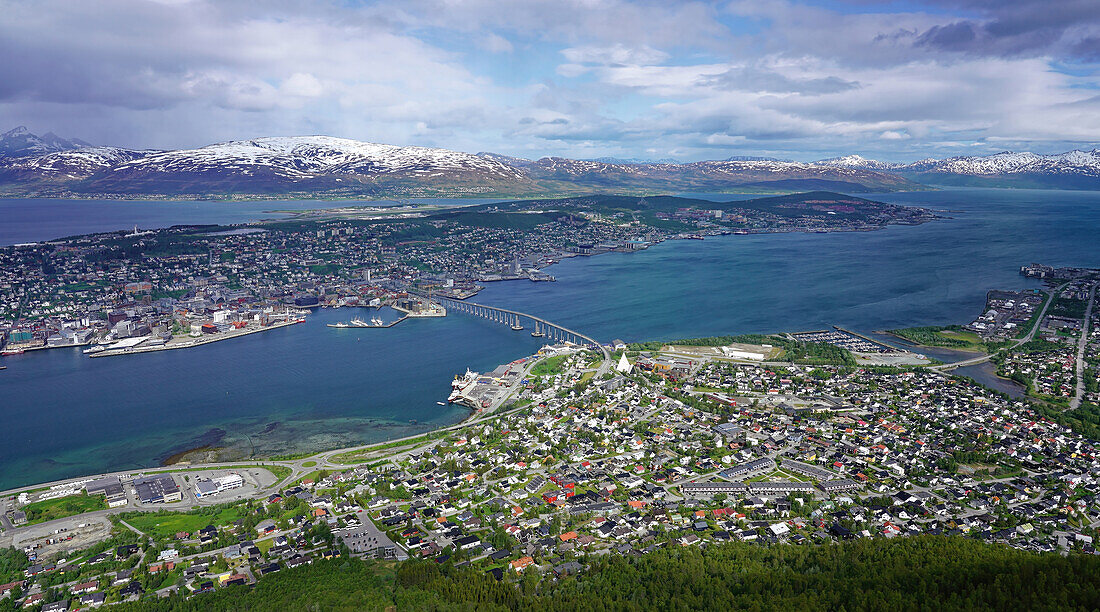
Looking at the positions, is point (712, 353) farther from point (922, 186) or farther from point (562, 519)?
point (922, 186)

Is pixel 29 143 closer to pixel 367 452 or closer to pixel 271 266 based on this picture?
pixel 271 266

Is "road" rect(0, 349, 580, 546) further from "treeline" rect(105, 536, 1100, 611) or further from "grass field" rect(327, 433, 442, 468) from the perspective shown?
"treeline" rect(105, 536, 1100, 611)

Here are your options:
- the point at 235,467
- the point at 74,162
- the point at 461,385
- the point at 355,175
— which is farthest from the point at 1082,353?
the point at 74,162

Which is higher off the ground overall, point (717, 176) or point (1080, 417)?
point (717, 176)

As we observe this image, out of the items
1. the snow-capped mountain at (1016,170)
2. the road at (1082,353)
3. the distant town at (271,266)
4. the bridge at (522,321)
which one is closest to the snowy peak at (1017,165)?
the snow-capped mountain at (1016,170)

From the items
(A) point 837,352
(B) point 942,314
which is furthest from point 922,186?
(A) point 837,352

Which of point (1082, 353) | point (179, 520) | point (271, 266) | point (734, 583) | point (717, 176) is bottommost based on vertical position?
point (179, 520)

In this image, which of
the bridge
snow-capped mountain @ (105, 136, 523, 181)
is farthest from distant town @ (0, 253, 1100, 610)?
snow-capped mountain @ (105, 136, 523, 181)
